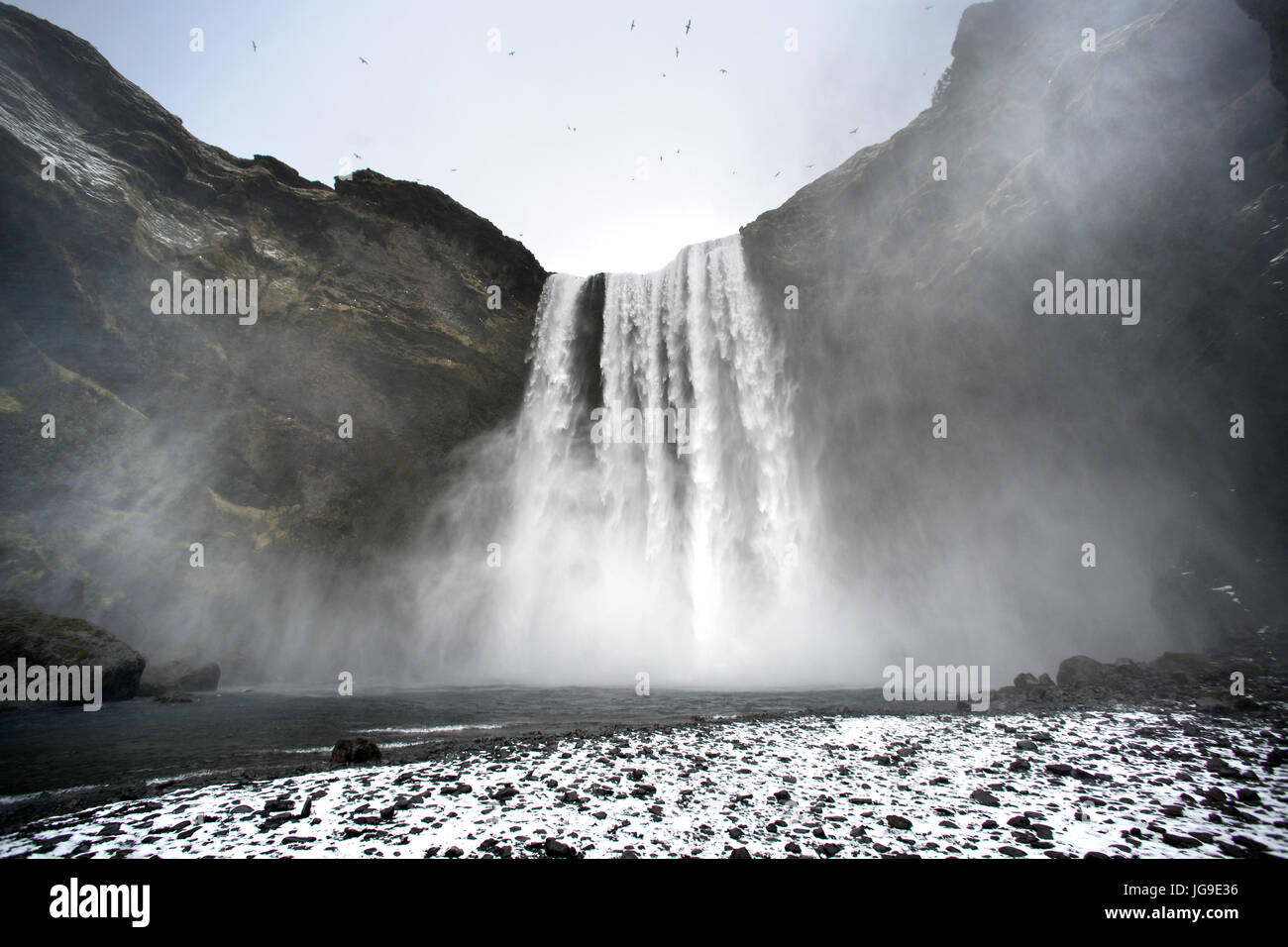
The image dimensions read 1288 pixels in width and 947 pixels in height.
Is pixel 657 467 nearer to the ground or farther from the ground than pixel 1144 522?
farther from the ground

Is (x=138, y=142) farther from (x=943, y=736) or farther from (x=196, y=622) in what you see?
(x=943, y=736)

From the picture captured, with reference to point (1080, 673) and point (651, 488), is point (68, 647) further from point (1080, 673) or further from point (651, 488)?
point (1080, 673)

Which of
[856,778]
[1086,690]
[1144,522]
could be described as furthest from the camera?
[1144,522]

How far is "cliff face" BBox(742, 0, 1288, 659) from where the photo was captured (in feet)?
59.0

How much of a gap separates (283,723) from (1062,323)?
31.0m

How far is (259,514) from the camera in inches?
1004

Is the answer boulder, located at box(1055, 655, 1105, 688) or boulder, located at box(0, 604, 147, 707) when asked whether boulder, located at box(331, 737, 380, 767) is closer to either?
boulder, located at box(0, 604, 147, 707)

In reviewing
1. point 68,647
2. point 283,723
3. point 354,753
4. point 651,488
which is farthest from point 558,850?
point 651,488

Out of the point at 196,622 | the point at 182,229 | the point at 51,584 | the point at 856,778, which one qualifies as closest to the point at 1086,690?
the point at 856,778

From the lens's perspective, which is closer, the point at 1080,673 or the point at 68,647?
the point at 1080,673

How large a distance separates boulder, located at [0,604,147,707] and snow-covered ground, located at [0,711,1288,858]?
15.8m

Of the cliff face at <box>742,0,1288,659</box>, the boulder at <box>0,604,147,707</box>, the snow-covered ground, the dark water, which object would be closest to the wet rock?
the snow-covered ground

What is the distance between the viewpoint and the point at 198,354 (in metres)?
24.4

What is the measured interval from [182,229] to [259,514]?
14.5m
